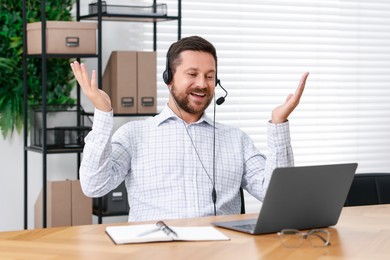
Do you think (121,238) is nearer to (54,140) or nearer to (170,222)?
(170,222)

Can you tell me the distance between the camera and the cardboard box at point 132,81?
13.1 feet

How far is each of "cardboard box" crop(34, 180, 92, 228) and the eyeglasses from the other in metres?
1.96

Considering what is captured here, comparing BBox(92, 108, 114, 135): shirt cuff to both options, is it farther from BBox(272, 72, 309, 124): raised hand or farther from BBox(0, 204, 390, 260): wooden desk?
BBox(272, 72, 309, 124): raised hand

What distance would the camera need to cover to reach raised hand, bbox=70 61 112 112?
2445mm

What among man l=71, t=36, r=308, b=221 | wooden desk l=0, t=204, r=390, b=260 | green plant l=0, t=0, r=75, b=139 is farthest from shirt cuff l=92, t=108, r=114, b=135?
green plant l=0, t=0, r=75, b=139

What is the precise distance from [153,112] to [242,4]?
1.08m

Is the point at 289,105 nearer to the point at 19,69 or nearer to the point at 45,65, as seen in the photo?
the point at 45,65

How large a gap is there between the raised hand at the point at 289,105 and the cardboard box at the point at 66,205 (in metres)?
1.64

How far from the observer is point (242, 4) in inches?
187

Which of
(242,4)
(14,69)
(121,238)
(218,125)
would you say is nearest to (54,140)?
(14,69)

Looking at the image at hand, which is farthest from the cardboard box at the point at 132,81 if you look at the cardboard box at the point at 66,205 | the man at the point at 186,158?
the man at the point at 186,158

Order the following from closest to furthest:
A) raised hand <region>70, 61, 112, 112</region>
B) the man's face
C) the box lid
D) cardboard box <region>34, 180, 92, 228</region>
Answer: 1. raised hand <region>70, 61, 112, 112</region>
2. the man's face
3. the box lid
4. cardboard box <region>34, 180, 92, 228</region>

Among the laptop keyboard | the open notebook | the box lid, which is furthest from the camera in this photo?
the box lid

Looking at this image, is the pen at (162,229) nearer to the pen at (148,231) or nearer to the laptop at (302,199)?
the pen at (148,231)
